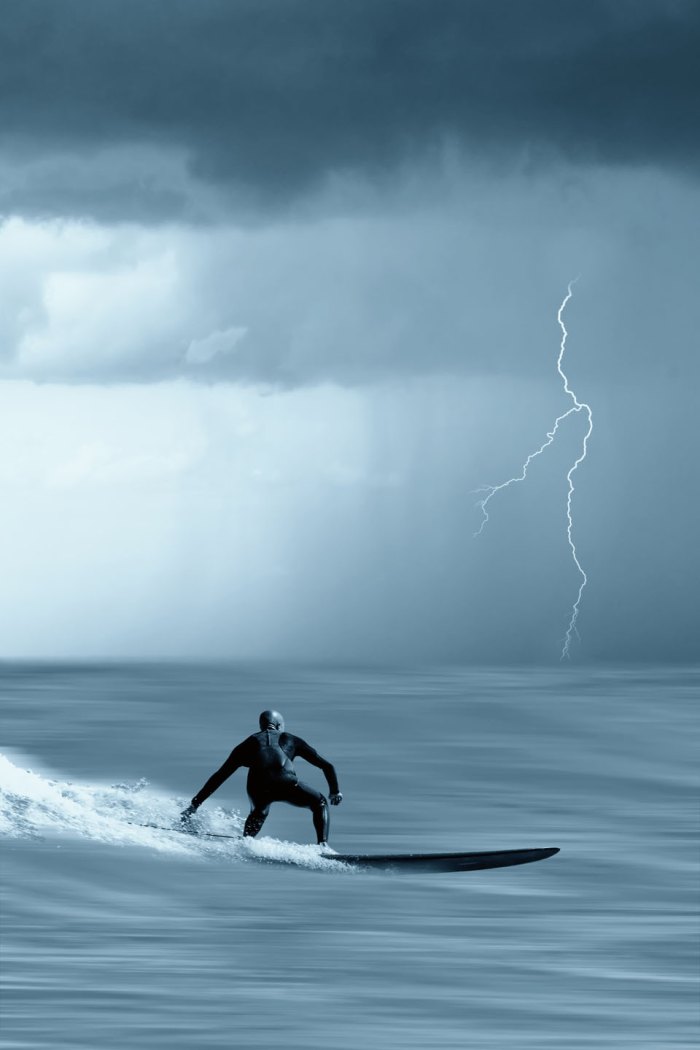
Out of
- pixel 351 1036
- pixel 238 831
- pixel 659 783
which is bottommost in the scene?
pixel 351 1036

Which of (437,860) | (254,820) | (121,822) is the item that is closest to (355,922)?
(437,860)

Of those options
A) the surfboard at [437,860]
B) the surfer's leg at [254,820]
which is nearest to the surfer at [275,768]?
the surfer's leg at [254,820]

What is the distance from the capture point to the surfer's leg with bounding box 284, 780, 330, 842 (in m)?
22.2

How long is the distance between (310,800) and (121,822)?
477 cm

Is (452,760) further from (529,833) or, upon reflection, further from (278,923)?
(278,923)

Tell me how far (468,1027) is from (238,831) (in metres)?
11.0

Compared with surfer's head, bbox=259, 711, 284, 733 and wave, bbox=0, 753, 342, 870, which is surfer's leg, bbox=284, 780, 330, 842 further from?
surfer's head, bbox=259, 711, 284, 733

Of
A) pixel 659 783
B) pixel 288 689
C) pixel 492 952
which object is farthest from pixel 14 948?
pixel 288 689

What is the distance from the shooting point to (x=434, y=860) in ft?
72.6

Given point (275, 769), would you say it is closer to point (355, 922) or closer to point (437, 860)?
point (437, 860)

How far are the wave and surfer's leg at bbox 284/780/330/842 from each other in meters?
0.42

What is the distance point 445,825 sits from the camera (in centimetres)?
3014

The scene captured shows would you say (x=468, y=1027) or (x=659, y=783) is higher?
(x=659, y=783)

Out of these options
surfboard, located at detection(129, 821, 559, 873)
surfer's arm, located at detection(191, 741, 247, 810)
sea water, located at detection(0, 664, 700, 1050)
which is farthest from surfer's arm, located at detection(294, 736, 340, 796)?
sea water, located at detection(0, 664, 700, 1050)
